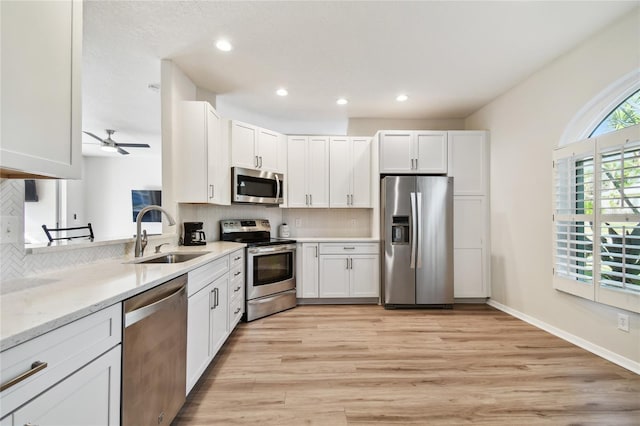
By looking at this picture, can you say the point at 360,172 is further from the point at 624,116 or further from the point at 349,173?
the point at 624,116

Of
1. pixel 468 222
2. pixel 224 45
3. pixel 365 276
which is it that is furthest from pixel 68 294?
pixel 468 222

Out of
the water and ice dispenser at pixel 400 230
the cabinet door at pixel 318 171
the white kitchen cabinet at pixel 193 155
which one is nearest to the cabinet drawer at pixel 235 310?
the white kitchen cabinet at pixel 193 155

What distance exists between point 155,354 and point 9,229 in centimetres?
88

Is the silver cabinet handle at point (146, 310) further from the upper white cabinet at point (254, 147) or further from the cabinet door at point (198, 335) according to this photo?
the upper white cabinet at point (254, 147)

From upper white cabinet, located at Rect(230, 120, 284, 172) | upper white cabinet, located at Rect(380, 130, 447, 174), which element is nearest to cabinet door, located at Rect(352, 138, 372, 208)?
upper white cabinet, located at Rect(380, 130, 447, 174)

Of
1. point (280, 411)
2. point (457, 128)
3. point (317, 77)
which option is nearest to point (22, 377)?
point (280, 411)

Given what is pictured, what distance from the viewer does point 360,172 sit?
417 cm

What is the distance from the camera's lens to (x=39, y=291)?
1109 millimetres

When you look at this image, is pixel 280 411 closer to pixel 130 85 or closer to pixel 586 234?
pixel 586 234

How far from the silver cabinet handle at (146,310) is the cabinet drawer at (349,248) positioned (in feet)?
8.04

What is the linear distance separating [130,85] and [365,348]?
3.93 metres

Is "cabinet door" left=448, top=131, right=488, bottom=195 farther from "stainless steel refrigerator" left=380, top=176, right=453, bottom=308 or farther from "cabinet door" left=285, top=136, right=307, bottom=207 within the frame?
"cabinet door" left=285, top=136, right=307, bottom=207

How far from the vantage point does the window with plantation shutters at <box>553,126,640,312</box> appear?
6.81 feet

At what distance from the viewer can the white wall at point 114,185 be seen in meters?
6.37
